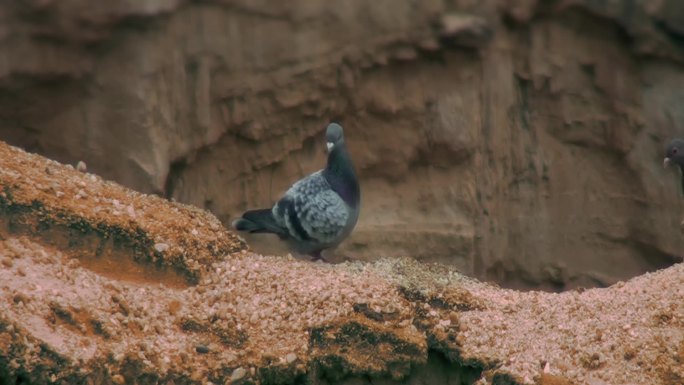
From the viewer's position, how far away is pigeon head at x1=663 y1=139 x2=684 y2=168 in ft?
33.3

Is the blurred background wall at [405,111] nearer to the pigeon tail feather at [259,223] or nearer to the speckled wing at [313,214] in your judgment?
the pigeon tail feather at [259,223]

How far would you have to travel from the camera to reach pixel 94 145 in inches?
362

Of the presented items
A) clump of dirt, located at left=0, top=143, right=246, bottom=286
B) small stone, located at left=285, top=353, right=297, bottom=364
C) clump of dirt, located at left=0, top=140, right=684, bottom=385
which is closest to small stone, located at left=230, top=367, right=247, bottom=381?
clump of dirt, located at left=0, top=140, right=684, bottom=385

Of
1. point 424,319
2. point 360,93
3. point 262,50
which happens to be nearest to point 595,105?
point 360,93

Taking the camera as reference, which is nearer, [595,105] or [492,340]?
[492,340]

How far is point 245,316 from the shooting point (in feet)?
19.2

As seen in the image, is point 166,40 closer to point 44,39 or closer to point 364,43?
point 44,39

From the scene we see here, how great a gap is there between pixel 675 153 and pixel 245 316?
5482 mm

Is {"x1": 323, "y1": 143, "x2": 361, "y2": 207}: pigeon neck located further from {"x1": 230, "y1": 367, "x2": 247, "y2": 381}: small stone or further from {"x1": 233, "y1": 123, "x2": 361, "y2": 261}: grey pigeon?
{"x1": 230, "y1": 367, "x2": 247, "y2": 381}: small stone

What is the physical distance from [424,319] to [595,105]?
18.7ft

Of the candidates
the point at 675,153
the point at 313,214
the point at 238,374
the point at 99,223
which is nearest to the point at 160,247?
the point at 99,223

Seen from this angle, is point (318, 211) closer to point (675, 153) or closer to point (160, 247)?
point (160, 247)

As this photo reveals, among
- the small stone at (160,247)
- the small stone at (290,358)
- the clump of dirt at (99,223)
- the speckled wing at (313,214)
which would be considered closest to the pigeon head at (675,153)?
the speckled wing at (313,214)

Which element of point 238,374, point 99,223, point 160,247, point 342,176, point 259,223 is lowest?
point 238,374
